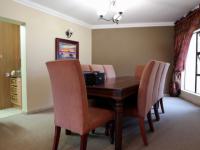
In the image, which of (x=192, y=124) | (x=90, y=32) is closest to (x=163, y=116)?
(x=192, y=124)

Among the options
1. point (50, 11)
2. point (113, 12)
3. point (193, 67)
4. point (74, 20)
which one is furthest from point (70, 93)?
point (193, 67)

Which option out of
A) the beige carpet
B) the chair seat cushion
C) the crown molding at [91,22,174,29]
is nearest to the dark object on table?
the chair seat cushion

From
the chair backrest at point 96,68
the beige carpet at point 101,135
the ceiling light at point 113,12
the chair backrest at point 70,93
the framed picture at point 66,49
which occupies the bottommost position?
the beige carpet at point 101,135

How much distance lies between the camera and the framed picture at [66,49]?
15.0 feet

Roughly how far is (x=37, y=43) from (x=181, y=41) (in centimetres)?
367

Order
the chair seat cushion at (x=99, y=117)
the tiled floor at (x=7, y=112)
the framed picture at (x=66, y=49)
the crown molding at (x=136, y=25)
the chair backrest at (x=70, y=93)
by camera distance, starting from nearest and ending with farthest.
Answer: the chair backrest at (x=70, y=93) < the chair seat cushion at (x=99, y=117) < the tiled floor at (x=7, y=112) < the framed picture at (x=66, y=49) < the crown molding at (x=136, y=25)

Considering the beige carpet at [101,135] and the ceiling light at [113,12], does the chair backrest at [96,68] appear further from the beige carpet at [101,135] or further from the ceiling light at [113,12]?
the beige carpet at [101,135]

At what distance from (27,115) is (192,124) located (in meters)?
3.02

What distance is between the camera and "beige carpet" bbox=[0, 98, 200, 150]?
220cm

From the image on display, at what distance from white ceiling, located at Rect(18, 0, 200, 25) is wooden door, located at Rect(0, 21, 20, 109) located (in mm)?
1138

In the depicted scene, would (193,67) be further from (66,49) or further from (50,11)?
(50,11)

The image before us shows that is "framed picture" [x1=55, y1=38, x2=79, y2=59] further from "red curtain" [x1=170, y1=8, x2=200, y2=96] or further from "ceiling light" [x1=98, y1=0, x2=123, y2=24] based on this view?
"red curtain" [x1=170, y1=8, x2=200, y2=96]

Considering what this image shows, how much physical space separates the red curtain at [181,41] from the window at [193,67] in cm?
26

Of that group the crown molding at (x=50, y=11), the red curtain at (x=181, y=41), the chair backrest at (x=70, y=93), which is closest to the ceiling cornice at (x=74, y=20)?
the crown molding at (x=50, y=11)
